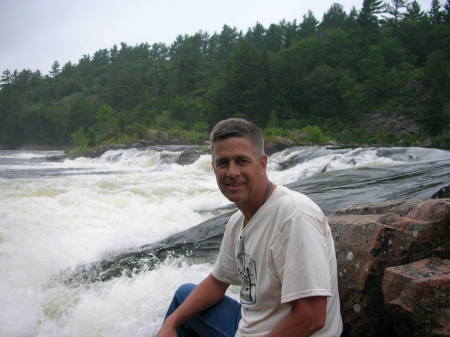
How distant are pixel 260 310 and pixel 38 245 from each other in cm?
474

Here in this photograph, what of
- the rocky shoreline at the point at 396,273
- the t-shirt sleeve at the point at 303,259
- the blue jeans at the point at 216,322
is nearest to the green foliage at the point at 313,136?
the rocky shoreline at the point at 396,273

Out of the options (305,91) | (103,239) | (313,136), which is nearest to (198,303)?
(103,239)

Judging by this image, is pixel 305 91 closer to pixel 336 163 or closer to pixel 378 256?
pixel 336 163

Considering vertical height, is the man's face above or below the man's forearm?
above

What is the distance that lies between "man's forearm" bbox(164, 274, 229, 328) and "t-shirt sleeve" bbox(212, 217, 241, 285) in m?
0.06

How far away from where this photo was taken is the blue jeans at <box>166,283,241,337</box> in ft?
7.11

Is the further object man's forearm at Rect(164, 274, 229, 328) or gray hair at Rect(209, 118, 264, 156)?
man's forearm at Rect(164, 274, 229, 328)

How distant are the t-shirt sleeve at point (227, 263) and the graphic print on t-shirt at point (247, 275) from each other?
184mm

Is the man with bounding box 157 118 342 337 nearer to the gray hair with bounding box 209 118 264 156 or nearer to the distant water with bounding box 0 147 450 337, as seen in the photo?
the gray hair with bounding box 209 118 264 156

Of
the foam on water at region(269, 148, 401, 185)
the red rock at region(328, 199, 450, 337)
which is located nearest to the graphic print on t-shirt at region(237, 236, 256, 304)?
the red rock at region(328, 199, 450, 337)

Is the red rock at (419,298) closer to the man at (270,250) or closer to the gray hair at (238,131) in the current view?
the man at (270,250)

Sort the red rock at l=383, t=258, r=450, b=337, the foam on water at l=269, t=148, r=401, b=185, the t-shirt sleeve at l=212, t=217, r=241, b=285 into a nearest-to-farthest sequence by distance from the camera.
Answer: the red rock at l=383, t=258, r=450, b=337 → the t-shirt sleeve at l=212, t=217, r=241, b=285 → the foam on water at l=269, t=148, r=401, b=185

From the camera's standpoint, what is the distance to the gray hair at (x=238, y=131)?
5.89 ft

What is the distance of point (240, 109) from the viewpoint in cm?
4509
